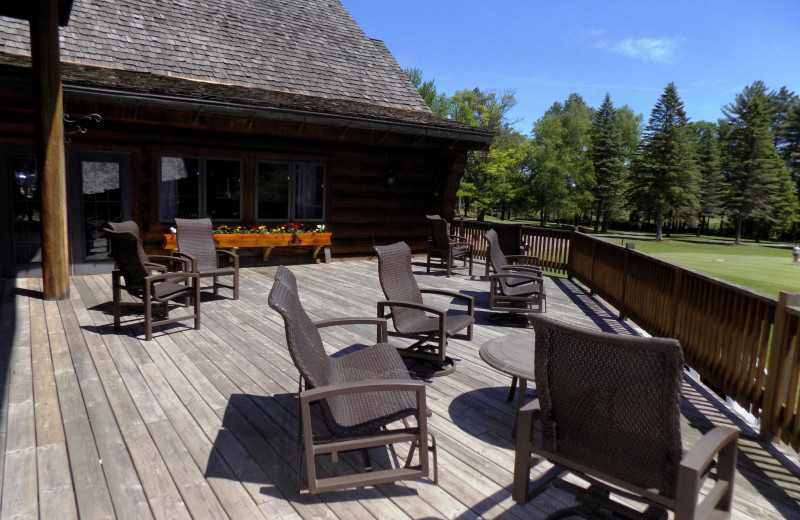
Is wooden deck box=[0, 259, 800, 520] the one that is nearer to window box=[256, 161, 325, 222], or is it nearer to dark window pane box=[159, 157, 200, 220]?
dark window pane box=[159, 157, 200, 220]

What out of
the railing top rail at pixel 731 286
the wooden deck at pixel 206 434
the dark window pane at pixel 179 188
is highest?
the dark window pane at pixel 179 188

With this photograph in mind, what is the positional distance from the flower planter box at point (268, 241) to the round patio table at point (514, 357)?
6067 millimetres

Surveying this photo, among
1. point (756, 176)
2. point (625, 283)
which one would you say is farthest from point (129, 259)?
point (756, 176)

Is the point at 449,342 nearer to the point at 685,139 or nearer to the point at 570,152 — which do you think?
the point at 570,152

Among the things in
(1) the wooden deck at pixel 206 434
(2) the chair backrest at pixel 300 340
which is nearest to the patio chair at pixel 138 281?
(1) the wooden deck at pixel 206 434

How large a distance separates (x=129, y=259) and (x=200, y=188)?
4.35 meters

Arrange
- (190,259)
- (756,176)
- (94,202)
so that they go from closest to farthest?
(190,259) < (94,202) < (756,176)

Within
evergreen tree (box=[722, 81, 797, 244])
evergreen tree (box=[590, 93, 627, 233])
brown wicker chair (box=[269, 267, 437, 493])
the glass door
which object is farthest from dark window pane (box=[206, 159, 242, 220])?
evergreen tree (box=[722, 81, 797, 244])

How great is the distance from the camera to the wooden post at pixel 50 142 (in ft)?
18.2

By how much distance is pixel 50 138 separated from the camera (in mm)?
5719

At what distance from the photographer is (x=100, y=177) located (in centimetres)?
782

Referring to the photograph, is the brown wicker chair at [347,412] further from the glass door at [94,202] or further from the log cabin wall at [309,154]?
the glass door at [94,202]

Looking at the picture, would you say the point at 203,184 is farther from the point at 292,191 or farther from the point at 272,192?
the point at 292,191

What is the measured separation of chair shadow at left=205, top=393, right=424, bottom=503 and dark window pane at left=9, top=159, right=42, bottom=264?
6040 mm
